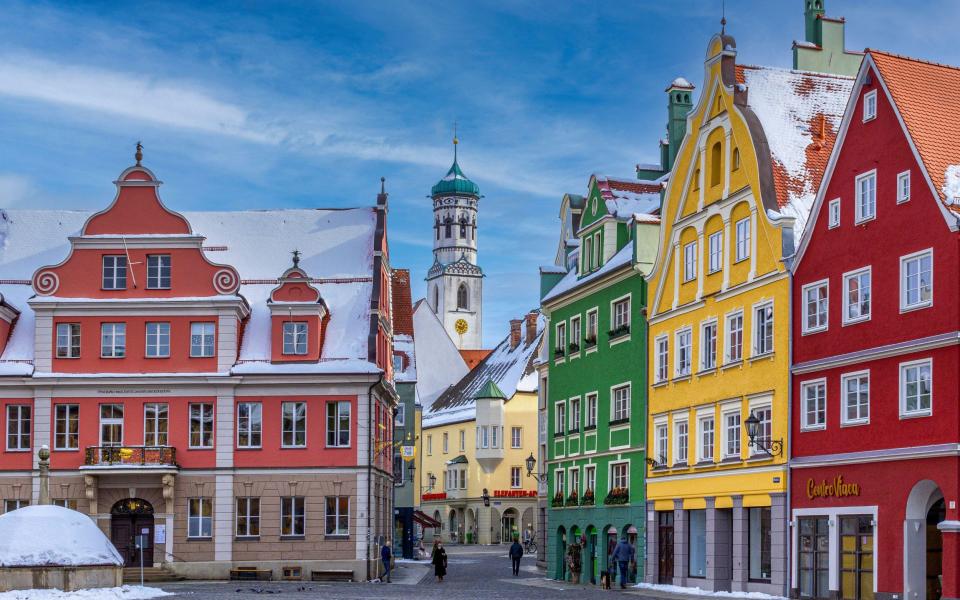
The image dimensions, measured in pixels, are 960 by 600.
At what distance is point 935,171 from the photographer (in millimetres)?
36500

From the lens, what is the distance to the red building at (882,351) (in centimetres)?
3569

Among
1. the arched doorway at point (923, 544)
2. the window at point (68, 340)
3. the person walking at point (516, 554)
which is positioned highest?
the window at point (68, 340)

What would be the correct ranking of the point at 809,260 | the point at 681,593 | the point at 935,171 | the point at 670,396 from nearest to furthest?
the point at 935,171, the point at 809,260, the point at 681,593, the point at 670,396

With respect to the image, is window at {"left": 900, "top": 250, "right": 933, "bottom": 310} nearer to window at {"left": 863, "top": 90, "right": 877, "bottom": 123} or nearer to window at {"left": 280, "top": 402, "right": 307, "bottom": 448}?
window at {"left": 863, "top": 90, "right": 877, "bottom": 123}

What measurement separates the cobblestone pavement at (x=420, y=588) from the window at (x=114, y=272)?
12.7 meters

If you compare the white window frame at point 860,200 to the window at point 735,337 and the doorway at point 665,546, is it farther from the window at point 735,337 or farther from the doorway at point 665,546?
the doorway at point 665,546

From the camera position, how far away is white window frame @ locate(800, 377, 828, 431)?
1603 inches

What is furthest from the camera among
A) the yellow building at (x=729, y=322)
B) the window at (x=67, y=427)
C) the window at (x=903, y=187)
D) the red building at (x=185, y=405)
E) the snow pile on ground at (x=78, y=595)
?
the window at (x=67, y=427)

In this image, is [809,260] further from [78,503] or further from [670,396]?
[78,503]

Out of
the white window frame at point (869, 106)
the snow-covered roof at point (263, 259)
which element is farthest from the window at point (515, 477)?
the white window frame at point (869, 106)

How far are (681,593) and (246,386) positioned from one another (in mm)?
21718

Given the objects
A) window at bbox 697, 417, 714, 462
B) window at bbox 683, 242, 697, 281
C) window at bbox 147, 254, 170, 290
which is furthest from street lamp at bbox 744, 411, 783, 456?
window at bbox 147, 254, 170, 290

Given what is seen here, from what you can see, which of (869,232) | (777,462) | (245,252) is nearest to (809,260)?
(869,232)

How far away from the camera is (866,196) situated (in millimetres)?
39500
